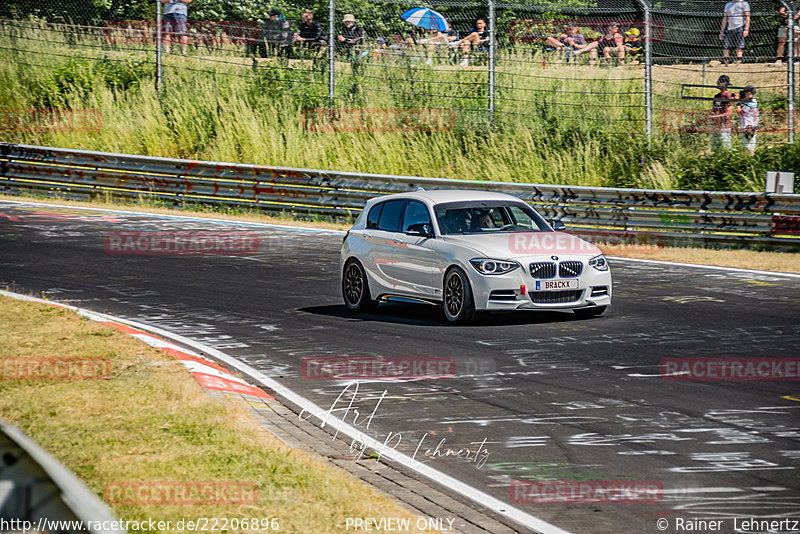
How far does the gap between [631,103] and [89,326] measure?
54.3 ft

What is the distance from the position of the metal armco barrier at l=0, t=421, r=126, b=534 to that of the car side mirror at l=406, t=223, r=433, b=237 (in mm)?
10120

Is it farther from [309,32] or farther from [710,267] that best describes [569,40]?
[710,267]

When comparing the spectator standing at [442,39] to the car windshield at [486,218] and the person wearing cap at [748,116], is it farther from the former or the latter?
the car windshield at [486,218]

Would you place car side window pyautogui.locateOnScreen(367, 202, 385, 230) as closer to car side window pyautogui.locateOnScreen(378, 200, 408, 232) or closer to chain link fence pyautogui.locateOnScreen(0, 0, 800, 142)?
car side window pyautogui.locateOnScreen(378, 200, 408, 232)

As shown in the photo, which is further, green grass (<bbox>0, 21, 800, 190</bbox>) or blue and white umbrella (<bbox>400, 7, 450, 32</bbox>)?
blue and white umbrella (<bbox>400, 7, 450, 32</bbox>)

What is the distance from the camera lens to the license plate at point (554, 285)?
1241 centimetres

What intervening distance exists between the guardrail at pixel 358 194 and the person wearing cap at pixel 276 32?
4.93 metres

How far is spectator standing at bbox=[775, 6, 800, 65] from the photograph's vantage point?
909 inches

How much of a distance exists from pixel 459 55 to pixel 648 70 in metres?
4.47

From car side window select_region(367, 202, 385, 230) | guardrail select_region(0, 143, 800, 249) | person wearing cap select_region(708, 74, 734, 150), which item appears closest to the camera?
car side window select_region(367, 202, 385, 230)

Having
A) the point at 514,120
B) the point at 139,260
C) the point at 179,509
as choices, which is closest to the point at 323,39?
the point at 514,120

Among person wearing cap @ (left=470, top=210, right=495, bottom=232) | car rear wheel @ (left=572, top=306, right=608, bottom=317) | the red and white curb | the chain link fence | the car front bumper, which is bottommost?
the red and white curb

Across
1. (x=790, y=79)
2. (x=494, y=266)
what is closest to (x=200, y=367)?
(x=494, y=266)

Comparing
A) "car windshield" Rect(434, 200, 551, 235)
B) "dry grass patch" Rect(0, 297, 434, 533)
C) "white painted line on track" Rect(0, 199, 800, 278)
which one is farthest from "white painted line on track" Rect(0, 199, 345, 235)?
"dry grass patch" Rect(0, 297, 434, 533)
